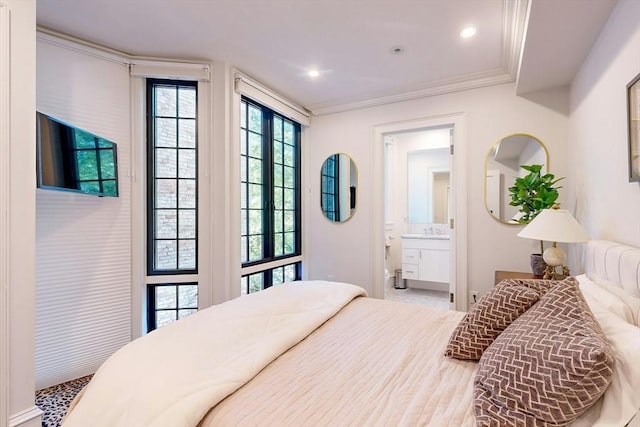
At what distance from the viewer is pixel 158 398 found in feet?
3.00

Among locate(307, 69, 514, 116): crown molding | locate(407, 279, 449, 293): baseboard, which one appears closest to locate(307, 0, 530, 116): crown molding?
locate(307, 69, 514, 116): crown molding

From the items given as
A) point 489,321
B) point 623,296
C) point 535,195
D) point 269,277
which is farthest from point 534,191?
point 269,277

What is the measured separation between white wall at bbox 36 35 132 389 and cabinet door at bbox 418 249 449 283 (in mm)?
3873

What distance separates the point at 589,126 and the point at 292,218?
2966mm

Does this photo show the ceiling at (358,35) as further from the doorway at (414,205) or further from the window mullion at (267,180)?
the doorway at (414,205)

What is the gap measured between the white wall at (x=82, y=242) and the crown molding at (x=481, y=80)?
7.25ft

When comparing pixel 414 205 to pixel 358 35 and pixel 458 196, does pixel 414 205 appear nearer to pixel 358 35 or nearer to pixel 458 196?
pixel 458 196

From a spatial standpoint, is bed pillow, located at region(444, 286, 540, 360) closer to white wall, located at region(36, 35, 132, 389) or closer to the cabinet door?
white wall, located at region(36, 35, 132, 389)

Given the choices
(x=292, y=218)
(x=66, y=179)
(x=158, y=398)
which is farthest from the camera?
(x=292, y=218)

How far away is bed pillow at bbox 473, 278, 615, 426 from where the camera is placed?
30.3 inches

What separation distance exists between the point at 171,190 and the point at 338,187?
1.93 metres

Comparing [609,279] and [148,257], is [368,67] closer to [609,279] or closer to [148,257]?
[609,279]

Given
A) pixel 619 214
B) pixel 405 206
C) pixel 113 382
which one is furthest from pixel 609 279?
pixel 405 206

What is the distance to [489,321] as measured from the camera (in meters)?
1.24
